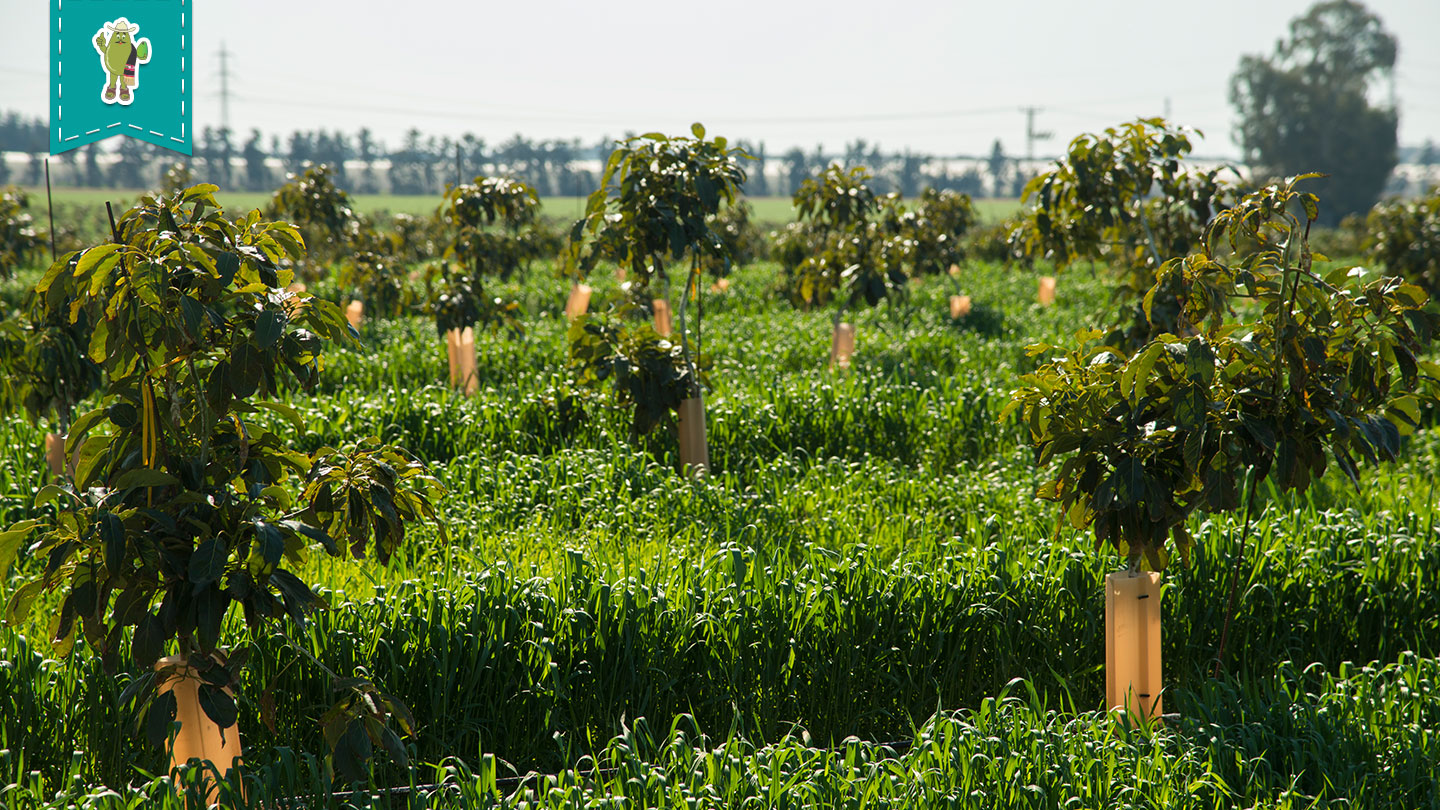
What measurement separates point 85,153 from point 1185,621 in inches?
2442

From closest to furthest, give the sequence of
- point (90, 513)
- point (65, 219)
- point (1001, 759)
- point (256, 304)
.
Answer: point (90, 513) → point (256, 304) → point (1001, 759) → point (65, 219)

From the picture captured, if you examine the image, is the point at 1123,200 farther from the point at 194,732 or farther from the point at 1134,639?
the point at 194,732

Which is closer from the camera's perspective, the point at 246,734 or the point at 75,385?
the point at 246,734

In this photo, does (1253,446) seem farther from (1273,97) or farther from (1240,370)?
(1273,97)

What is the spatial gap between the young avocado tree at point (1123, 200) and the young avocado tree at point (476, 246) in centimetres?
378

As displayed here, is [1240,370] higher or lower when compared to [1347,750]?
higher

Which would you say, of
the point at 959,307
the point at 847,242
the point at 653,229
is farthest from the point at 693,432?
the point at 959,307

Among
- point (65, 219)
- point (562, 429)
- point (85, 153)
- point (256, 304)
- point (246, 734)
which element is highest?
point (85, 153)

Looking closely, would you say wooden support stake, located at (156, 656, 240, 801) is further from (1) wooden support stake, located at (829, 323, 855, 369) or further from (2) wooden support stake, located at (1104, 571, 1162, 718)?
(1) wooden support stake, located at (829, 323, 855, 369)

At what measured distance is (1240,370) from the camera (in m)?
2.54

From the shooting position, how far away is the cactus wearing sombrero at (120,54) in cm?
210

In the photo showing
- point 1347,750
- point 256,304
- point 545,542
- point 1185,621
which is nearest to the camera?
point 256,304

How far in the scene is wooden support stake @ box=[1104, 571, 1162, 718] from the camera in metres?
2.77

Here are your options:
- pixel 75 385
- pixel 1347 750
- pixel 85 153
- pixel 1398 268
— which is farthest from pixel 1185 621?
pixel 85 153
